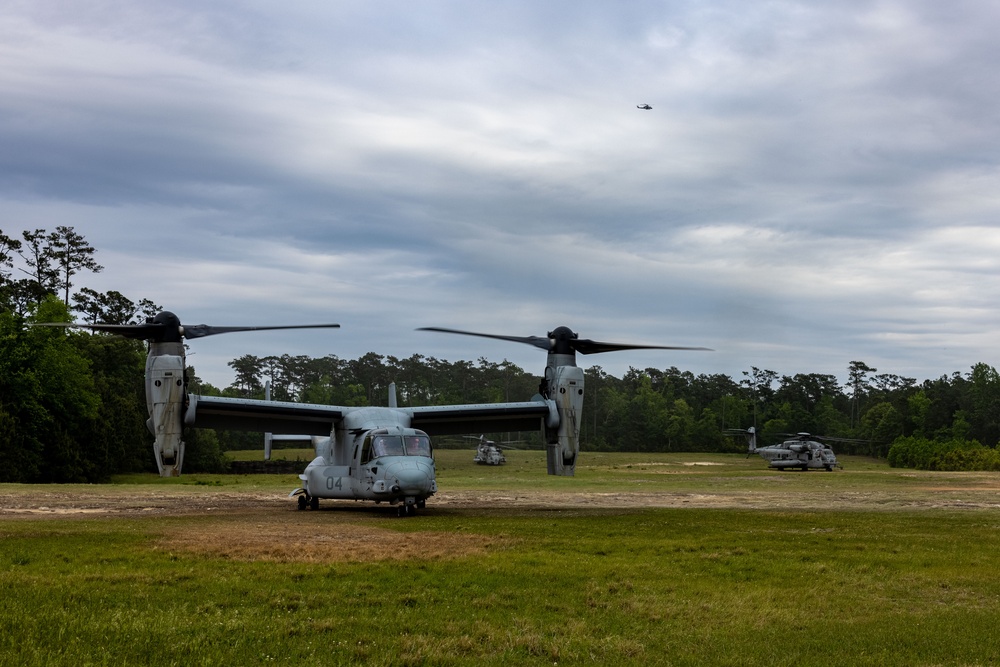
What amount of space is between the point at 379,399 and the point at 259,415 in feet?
401

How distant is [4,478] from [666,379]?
128 metres

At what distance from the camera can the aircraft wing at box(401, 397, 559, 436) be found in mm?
28672

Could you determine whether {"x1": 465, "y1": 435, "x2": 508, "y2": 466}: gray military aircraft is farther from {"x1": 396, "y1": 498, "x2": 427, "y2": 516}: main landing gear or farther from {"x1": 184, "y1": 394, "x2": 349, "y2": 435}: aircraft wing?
{"x1": 396, "y1": 498, "x2": 427, "y2": 516}: main landing gear

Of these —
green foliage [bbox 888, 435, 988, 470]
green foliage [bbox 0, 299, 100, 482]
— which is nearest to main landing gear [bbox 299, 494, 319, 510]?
green foliage [bbox 0, 299, 100, 482]

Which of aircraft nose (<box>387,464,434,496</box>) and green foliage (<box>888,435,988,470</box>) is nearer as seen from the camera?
aircraft nose (<box>387,464,434,496</box>)

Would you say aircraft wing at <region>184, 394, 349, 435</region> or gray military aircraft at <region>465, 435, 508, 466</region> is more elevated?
aircraft wing at <region>184, 394, 349, 435</region>

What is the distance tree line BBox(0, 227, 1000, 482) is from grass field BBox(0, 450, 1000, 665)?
1527cm

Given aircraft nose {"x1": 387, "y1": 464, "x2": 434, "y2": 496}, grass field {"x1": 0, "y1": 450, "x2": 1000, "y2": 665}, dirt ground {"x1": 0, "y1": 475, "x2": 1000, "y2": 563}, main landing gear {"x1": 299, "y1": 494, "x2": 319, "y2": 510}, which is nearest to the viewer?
grass field {"x1": 0, "y1": 450, "x2": 1000, "y2": 665}

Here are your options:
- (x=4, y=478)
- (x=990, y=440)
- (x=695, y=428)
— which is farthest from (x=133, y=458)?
(x=990, y=440)

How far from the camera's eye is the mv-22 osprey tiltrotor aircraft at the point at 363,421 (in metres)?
25.4

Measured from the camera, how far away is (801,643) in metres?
10.1

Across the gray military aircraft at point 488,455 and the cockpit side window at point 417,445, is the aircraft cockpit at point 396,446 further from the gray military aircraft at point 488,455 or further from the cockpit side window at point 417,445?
the gray military aircraft at point 488,455

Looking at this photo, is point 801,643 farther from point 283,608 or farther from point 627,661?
point 283,608

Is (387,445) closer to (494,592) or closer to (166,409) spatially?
(166,409)
